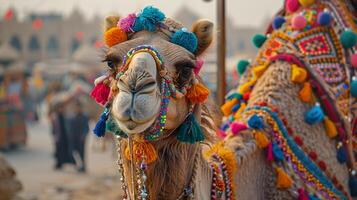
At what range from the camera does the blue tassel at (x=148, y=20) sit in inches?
Answer: 113

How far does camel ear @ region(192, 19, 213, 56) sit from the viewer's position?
3.00 metres

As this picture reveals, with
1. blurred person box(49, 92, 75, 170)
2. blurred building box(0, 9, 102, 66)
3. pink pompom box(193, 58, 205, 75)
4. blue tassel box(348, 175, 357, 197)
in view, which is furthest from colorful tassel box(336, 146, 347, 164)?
blurred building box(0, 9, 102, 66)

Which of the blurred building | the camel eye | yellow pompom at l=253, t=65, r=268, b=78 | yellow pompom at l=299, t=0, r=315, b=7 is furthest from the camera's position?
the blurred building

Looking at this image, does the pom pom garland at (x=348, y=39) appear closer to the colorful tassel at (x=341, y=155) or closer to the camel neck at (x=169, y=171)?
the colorful tassel at (x=341, y=155)

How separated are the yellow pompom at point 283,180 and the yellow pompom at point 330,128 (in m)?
0.50

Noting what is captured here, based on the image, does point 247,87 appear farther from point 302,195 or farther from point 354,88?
point 302,195

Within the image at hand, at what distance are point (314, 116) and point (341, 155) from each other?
1.05 ft

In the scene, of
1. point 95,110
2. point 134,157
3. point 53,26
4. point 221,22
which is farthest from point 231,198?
point 53,26

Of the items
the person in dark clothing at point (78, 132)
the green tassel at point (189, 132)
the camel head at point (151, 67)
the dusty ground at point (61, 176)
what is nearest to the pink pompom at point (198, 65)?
the camel head at point (151, 67)

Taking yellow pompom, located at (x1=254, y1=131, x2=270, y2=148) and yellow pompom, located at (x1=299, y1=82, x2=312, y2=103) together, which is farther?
yellow pompom, located at (x1=299, y1=82, x2=312, y2=103)

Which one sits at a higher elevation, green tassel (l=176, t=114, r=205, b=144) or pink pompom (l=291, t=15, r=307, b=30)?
pink pompom (l=291, t=15, r=307, b=30)

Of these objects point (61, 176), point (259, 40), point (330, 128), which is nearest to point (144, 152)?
point (330, 128)

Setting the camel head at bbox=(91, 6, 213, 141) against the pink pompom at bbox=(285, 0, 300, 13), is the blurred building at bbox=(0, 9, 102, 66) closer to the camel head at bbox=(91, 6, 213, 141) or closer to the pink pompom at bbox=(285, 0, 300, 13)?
the pink pompom at bbox=(285, 0, 300, 13)

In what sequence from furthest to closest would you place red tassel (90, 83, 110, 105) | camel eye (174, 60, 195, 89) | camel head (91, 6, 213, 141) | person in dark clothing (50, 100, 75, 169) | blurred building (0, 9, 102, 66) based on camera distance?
blurred building (0, 9, 102, 66) < person in dark clothing (50, 100, 75, 169) < red tassel (90, 83, 110, 105) < camel eye (174, 60, 195, 89) < camel head (91, 6, 213, 141)
